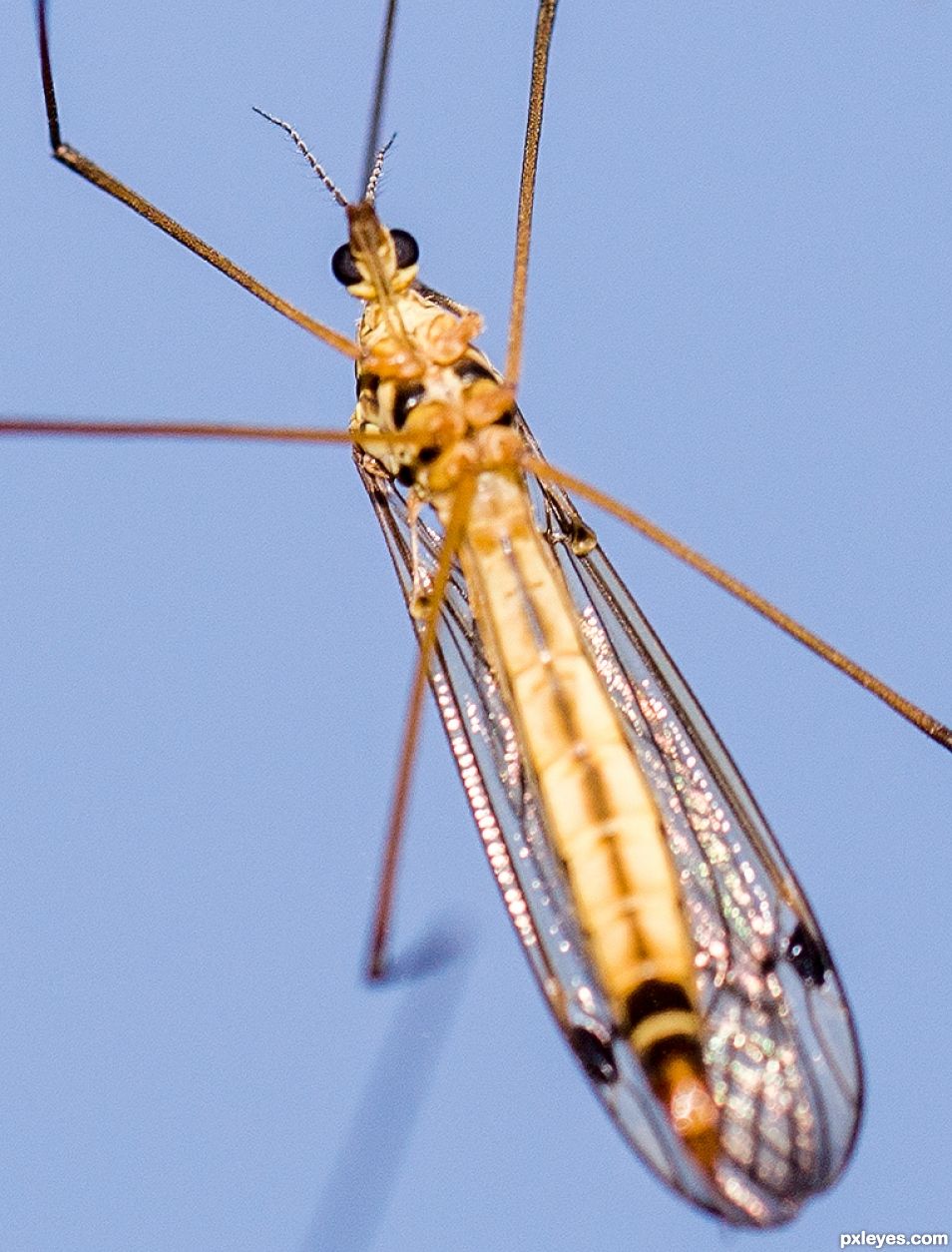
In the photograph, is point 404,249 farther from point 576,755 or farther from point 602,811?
point 602,811

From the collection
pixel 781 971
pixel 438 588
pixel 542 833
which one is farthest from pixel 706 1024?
pixel 438 588

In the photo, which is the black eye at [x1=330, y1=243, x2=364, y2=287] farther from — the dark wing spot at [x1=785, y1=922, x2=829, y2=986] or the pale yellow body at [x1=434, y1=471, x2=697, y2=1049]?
the dark wing spot at [x1=785, y1=922, x2=829, y2=986]

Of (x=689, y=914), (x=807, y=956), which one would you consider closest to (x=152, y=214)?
(x=689, y=914)

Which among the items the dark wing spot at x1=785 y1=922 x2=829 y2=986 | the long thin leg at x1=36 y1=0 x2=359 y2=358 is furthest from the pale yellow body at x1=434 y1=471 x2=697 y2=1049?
the long thin leg at x1=36 y1=0 x2=359 y2=358

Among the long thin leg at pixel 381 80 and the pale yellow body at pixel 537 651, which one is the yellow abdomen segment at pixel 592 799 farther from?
the long thin leg at pixel 381 80

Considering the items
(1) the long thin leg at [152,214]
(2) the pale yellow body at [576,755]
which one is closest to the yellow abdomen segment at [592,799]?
(2) the pale yellow body at [576,755]

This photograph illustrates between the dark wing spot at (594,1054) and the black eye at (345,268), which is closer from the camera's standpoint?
the dark wing spot at (594,1054)
